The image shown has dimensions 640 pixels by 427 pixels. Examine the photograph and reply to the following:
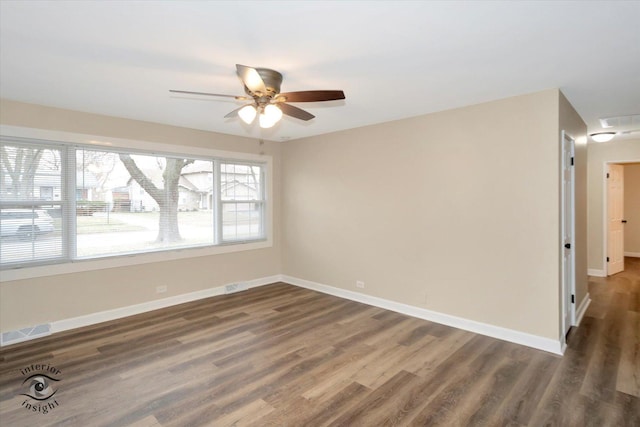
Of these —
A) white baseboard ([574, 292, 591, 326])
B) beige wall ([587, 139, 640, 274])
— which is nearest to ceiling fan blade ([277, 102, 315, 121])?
white baseboard ([574, 292, 591, 326])

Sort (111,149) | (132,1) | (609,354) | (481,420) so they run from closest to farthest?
(132,1)
(481,420)
(609,354)
(111,149)

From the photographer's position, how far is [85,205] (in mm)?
3994

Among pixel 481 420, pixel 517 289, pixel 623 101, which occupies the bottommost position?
pixel 481 420

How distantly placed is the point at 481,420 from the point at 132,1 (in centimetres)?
335

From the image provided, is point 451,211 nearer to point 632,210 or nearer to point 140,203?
point 140,203

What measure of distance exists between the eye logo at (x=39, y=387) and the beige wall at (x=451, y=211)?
3.53 metres

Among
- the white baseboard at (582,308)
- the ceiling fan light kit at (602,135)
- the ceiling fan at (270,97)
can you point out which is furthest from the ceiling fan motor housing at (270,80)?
the ceiling fan light kit at (602,135)

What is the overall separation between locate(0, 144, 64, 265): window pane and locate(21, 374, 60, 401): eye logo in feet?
4.71

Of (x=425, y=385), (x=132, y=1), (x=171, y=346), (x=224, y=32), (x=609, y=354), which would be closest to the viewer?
(x=132, y=1)

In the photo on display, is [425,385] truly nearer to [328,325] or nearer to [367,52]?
[328,325]

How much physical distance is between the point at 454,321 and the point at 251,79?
339cm

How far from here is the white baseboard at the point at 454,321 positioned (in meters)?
3.25

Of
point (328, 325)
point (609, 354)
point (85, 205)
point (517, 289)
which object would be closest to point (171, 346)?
point (328, 325)

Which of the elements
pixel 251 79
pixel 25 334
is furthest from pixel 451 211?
pixel 25 334
